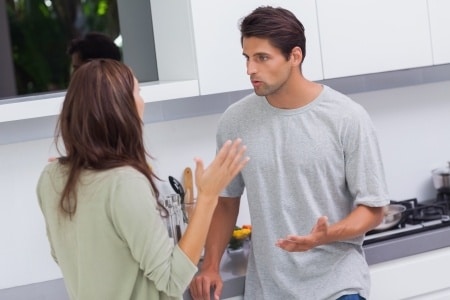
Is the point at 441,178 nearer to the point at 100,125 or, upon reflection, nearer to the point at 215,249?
the point at 215,249

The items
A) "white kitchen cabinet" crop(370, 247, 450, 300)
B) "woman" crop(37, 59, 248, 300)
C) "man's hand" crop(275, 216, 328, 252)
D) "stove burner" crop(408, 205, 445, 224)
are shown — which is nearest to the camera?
"woman" crop(37, 59, 248, 300)

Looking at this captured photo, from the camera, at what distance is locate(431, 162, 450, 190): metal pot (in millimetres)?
3480

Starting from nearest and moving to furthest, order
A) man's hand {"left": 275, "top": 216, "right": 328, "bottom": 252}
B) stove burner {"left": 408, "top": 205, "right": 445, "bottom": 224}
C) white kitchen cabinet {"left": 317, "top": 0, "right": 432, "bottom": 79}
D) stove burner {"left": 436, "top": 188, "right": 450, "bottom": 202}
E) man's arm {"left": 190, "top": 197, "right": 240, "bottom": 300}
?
man's hand {"left": 275, "top": 216, "right": 328, "bottom": 252} → man's arm {"left": 190, "top": 197, "right": 240, "bottom": 300} → white kitchen cabinet {"left": 317, "top": 0, "right": 432, "bottom": 79} → stove burner {"left": 408, "top": 205, "right": 445, "bottom": 224} → stove burner {"left": 436, "top": 188, "right": 450, "bottom": 202}

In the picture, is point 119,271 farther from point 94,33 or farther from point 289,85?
point 94,33

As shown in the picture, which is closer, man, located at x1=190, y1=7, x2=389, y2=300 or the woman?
the woman

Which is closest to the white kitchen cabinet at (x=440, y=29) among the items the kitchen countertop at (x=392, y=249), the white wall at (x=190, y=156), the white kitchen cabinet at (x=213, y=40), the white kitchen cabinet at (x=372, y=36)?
the white kitchen cabinet at (x=372, y=36)

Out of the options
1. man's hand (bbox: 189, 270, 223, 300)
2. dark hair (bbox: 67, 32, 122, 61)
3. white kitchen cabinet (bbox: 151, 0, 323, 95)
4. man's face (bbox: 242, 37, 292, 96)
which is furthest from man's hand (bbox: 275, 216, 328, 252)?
dark hair (bbox: 67, 32, 122, 61)

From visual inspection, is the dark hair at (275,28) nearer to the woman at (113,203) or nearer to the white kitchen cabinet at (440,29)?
the woman at (113,203)

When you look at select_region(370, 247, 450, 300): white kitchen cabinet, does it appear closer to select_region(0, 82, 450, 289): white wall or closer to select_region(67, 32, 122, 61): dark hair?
select_region(0, 82, 450, 289): white wall

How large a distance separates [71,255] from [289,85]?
0.84m

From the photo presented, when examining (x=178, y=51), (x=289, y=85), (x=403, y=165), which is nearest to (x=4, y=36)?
(x=178, y=51)

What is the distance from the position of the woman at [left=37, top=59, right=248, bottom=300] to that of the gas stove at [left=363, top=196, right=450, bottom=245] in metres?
1.13

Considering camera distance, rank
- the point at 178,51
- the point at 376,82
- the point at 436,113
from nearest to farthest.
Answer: the point at 178,51 < the point at 376,82 < the point at 436,113

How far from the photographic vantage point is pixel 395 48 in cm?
311
